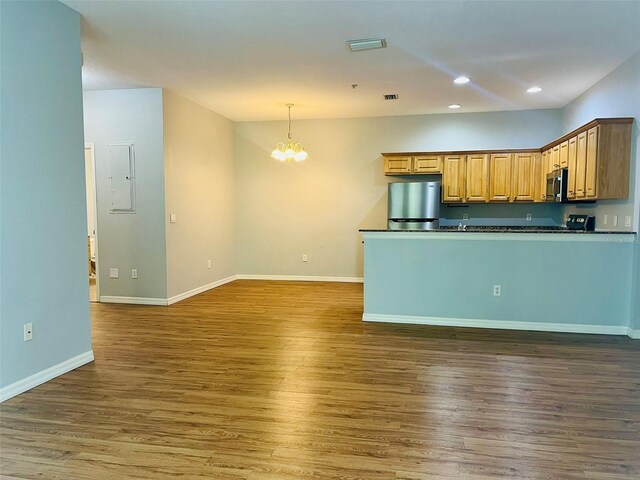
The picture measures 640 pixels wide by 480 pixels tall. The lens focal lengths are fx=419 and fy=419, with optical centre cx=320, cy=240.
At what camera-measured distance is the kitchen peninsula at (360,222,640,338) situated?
4.28 metres

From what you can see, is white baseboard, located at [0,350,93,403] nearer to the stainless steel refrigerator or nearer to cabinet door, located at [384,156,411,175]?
the stainless steel refrigerator

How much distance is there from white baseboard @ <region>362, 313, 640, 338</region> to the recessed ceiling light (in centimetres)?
282

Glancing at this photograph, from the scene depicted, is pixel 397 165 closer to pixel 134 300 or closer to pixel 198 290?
pixel 198 290

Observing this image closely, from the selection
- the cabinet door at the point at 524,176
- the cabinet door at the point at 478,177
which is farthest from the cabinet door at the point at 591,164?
the cabinet door at the point at 478,177

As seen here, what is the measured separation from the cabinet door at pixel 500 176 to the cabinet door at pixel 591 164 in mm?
1889

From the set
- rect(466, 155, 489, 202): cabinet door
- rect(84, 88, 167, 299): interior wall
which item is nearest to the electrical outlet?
rect(84, 88, 167, 299): interior wall

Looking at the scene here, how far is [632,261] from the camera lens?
421cm

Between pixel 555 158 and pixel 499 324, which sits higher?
pixel 555 158

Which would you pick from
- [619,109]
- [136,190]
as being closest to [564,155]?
[619,109]

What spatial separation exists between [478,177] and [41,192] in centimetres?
576

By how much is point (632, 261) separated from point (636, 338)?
76 centimetres

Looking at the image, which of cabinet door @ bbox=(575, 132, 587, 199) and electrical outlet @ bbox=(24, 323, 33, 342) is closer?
electrical outlet @ bbox=(24, 323, 33, 342)

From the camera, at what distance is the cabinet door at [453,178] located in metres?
6.63

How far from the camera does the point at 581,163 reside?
4.76m
